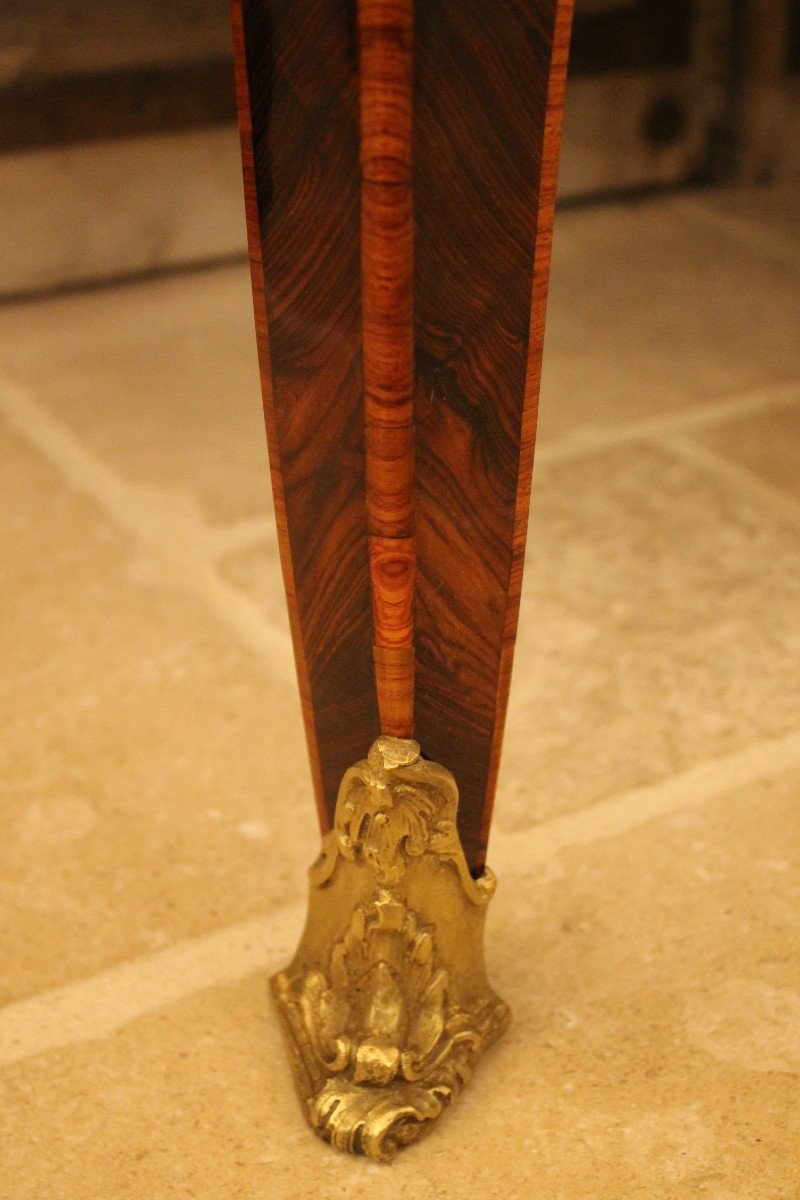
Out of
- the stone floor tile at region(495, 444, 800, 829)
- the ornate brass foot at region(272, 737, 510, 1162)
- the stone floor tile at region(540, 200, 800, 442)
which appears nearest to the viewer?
the ornate brass foot at region(272, 737, 510, 1162)

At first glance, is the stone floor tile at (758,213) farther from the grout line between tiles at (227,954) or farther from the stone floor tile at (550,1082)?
the stone floor tile at (550,1082)

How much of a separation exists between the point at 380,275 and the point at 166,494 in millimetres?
1066

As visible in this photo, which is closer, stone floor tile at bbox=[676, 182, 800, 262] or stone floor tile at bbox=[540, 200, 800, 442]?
stone floor tile at bbox=[540, 200, 800, 442]

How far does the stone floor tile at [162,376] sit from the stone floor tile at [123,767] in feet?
0.60

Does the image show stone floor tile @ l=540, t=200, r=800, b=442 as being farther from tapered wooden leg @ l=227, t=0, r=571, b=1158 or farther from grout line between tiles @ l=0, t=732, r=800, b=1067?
tapered wooden leg @ l=227, t=0, r=571, b=1158

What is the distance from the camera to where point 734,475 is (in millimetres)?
1721

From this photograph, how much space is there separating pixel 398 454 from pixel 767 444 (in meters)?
1.19

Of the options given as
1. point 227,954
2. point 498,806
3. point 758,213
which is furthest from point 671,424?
point 227,954

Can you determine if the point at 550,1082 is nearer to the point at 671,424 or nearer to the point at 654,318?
the point at 671,424

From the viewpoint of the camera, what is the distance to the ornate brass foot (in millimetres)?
809

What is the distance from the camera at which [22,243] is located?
2.20 metres

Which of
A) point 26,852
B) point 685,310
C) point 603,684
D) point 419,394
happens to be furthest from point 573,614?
point 685,310

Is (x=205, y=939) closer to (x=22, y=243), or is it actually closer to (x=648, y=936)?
(x=648, y=936)

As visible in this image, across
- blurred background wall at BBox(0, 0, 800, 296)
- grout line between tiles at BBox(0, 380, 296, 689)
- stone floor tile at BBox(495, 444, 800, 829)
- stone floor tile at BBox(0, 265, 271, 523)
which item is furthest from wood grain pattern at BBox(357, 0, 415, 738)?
blurred background wall at BBox(0, 0, 800, 296)
